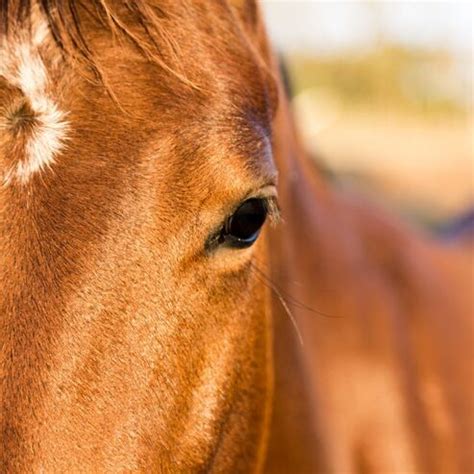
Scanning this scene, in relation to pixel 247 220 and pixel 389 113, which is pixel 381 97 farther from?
pixel 247 220

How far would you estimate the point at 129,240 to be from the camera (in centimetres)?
117

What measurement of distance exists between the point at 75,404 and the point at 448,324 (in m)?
1.37

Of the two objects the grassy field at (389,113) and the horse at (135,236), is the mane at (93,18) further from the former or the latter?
the grassy field at (389,113)

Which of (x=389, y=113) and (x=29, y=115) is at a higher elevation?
(x=29, y=115)

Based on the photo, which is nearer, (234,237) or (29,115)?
(29,115)

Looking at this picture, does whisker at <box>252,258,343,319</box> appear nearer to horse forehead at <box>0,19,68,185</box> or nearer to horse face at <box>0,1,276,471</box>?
horse face at <box>0,1,276,471</box>

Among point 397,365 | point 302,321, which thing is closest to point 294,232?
point 302,321

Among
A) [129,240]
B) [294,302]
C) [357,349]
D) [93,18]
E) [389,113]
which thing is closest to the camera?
[129,240]

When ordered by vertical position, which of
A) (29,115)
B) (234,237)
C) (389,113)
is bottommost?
(389,113)

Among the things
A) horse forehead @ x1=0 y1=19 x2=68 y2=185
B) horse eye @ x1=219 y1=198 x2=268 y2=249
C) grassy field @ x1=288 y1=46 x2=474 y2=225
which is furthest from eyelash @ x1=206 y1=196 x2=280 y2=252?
grassy field @ x1=288 y1=46 x2=474 y2=225

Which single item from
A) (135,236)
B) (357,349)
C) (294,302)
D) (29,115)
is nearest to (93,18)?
(29,115)

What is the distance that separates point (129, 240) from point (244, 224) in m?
0.20

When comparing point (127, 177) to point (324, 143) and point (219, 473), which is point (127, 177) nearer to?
point (219, 473)

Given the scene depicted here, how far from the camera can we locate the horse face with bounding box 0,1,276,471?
3.59ft
